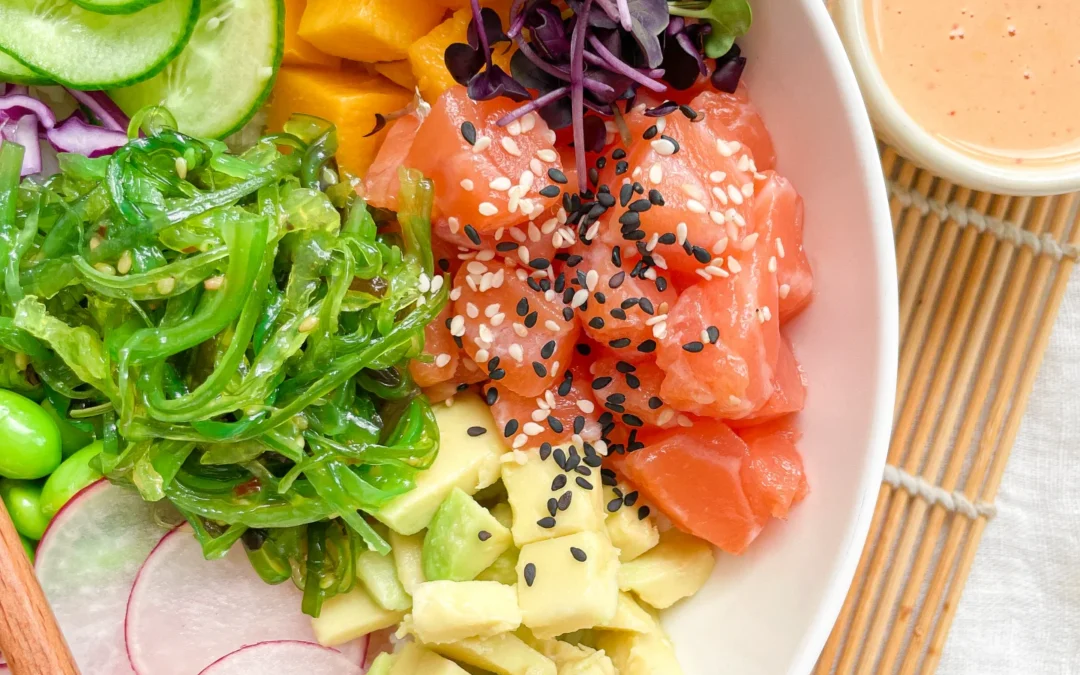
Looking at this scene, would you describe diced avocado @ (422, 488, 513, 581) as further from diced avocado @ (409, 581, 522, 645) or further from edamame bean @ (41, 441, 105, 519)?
edamame bean @ (41, 441, 105, 519)

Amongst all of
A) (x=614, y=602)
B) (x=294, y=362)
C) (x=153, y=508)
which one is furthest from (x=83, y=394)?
(x=614, y=602)

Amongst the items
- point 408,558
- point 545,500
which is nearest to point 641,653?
point 545,500

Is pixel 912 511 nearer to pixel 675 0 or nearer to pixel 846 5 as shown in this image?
pixel 846 5

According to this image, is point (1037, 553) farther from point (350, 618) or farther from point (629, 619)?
point (350, 618)

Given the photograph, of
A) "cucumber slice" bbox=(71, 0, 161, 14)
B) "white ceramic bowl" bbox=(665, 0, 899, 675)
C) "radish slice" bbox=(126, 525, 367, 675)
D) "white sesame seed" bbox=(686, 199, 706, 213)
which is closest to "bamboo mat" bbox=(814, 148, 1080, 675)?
"white ceramic bowl" bbox=(665, 0, 899, 675)

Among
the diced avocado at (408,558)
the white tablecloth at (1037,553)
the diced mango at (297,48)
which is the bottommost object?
the white tablecloth at (1037,553)

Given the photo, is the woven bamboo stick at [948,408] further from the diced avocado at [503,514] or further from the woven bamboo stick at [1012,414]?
the diced avocado at [503,514]

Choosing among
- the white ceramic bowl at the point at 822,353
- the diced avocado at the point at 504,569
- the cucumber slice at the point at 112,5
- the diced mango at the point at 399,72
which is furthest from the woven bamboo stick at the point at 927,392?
the cucumber slice at the point at 112,5
